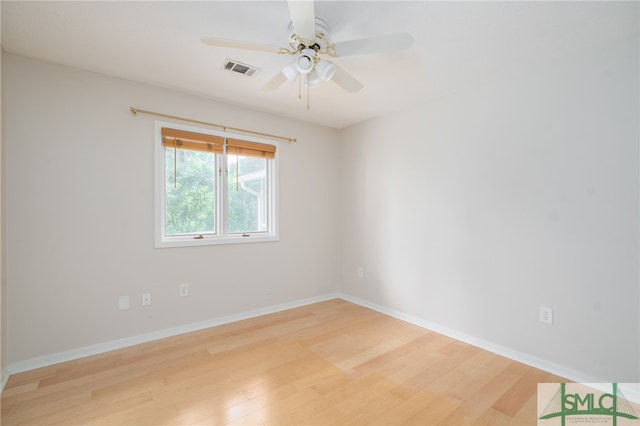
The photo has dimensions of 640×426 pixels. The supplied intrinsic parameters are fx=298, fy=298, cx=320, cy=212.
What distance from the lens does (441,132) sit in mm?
3086

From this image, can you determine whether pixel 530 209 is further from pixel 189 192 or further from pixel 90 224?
pixel 90 224

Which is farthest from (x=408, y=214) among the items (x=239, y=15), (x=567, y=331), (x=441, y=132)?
(x=239, y=15)

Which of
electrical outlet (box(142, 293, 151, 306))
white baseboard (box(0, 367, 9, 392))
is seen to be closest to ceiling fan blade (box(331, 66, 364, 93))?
electrical outlet (box(142, 293, 151, 306))

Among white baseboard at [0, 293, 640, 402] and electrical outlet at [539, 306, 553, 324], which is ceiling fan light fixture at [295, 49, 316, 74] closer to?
electrical outlet at [539, 306, 553, 324]

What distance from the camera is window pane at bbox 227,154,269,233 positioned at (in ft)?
11.3

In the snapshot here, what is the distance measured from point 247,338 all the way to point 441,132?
285cm

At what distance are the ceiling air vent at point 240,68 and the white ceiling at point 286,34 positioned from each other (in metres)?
0.06

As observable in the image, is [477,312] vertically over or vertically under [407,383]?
over

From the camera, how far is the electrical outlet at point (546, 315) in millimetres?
2355

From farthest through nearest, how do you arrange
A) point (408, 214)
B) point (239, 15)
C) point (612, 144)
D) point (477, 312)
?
point (408, 214) → point (477, 312) → point (612, 144) → point (239, 15)

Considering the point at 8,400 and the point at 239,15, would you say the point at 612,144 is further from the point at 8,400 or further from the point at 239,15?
the point at 8,400

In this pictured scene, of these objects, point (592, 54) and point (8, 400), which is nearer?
point (8, 400)

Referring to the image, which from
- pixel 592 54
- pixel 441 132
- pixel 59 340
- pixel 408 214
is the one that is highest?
pixel 592 54

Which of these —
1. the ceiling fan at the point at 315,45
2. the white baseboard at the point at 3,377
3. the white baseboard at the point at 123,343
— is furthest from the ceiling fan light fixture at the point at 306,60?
the white baseboard at the point at 3,377
